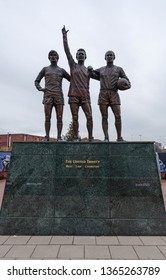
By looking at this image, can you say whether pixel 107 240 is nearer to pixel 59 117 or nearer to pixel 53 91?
pixel 59 117

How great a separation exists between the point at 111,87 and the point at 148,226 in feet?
13.0

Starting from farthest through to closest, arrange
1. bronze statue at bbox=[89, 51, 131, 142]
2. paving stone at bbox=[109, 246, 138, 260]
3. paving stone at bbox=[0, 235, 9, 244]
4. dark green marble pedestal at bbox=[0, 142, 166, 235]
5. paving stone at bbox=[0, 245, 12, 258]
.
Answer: bronze statue at bbox=[89, 51, 131, 142] < dark green marble pedestal at bbox=[0, 142, 166, 235] < paving stone at bbox=[0, 235, 9, 244] < paving stone at bbox=[0, 245, 12, 258] < paving stone at bbox=[109, 246, 138, 260]

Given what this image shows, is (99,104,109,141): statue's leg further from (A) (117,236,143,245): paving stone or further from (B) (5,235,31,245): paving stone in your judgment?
(B) (5,235,31,245): paving stone

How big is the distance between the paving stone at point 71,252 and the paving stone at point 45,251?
11 cm

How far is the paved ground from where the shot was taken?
3.98 m

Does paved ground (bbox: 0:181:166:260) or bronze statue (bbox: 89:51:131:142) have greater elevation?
bronze statue (bbox: 89:51:131:142)

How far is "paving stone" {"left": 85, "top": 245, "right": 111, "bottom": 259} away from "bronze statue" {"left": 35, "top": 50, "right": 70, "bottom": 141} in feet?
11.0

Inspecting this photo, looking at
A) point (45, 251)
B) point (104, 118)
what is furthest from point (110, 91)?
point (45, 251)

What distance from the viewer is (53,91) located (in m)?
6.65

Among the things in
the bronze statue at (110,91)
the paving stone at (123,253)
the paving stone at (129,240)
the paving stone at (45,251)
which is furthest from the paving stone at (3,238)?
the bronze statue at (110,91)

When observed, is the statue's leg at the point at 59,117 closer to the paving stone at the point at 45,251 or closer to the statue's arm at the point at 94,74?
the statue's arm at the point at 94,74

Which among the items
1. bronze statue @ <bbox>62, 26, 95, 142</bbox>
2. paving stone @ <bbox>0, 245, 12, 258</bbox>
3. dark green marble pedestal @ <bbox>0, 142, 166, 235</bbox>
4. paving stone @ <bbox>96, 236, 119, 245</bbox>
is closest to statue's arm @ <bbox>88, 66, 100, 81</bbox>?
bronze statue @ <bbox>62, 26, 95, 142</bbox>

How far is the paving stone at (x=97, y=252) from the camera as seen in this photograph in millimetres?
3949

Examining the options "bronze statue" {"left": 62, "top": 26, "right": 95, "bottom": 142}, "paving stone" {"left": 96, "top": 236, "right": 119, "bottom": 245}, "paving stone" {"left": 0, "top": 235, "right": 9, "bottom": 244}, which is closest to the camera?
"paving stone" {"left": 96, "top": 236, "right": 119, "bottom": 245}
